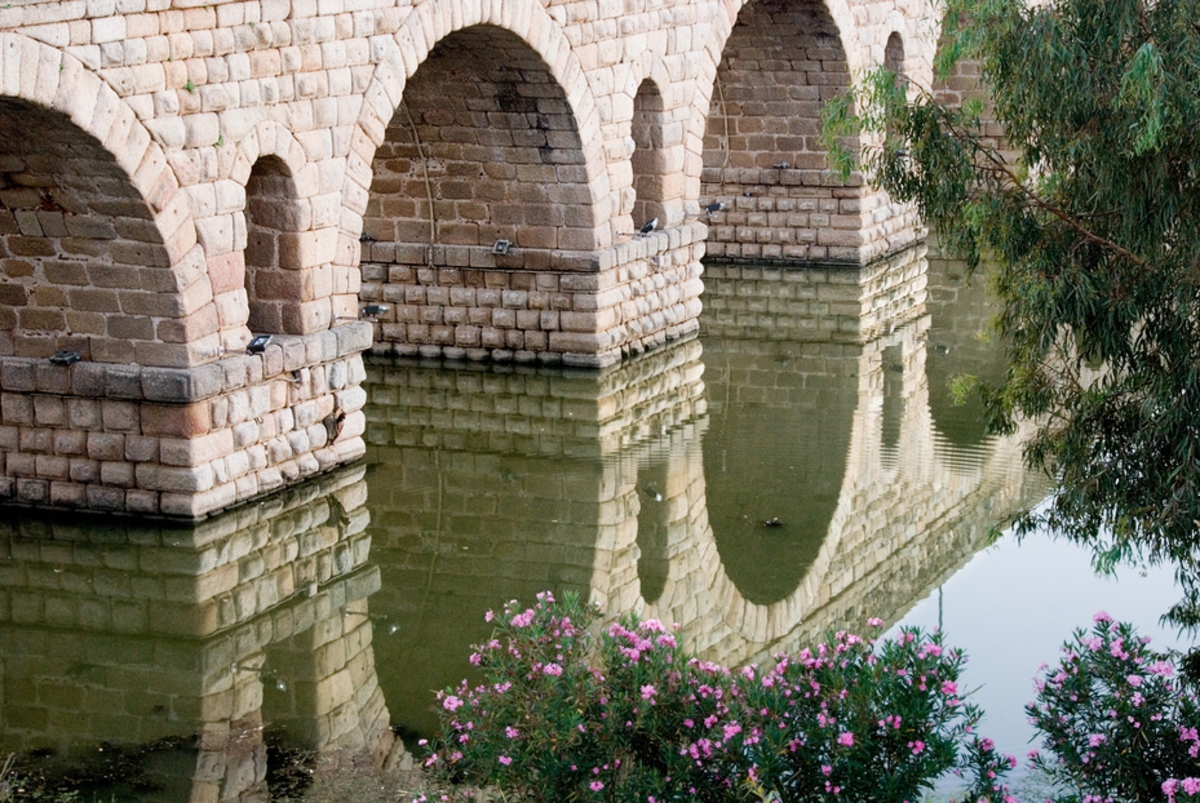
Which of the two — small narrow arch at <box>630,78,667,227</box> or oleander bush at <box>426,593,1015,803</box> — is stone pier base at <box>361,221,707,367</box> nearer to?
small narrow arch at <box>630,78,667,227</box>

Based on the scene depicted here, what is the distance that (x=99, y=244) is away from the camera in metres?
11.6

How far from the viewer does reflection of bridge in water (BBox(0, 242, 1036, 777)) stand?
9.67 m

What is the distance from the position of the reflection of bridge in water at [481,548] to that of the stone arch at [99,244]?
1.15 metres

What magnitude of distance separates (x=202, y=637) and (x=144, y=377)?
1.90 meters

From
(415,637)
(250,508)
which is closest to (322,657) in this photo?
(415,637)

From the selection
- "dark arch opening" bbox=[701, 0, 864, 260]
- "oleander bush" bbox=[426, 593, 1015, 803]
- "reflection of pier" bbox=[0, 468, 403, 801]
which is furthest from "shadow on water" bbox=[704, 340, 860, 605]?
"oleander bush" bbox=[426, 593, 1015, 803]

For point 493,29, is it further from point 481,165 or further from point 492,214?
point 492,214

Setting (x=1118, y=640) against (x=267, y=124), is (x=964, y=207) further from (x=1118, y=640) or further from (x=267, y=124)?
Answer: (x=267, y=124)

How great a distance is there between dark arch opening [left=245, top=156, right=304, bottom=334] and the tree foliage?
14.6ft

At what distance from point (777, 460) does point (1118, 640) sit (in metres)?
6.96

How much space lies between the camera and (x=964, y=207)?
968 centimetres

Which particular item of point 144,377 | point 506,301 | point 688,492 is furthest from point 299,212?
point 506,301

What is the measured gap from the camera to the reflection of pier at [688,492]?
11.3 meters

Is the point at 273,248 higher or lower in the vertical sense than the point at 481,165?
→ lower
